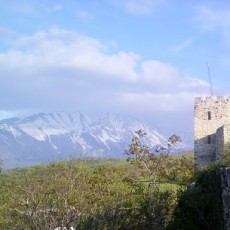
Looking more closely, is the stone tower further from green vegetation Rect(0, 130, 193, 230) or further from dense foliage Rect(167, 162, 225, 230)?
dense foliage Rect(167, 162, 225, 230)

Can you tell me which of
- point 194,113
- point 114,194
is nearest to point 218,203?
point 114,194

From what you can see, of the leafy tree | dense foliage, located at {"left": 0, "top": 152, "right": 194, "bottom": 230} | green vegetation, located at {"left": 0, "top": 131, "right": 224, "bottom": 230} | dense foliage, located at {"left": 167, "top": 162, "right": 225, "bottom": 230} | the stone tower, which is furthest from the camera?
the stone tower

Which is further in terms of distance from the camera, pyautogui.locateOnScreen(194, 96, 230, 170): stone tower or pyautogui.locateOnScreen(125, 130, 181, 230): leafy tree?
pyautogui.locateOnScreen(194, 96, 230, 170): stone tower

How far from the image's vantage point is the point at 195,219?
536 inches

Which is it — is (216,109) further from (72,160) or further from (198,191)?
(198,191)

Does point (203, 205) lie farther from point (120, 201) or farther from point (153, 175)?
point (153, 175)

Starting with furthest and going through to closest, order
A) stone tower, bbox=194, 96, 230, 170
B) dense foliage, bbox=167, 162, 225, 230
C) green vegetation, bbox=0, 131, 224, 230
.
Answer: stone tower, bbox=194, 96, 230, 170 < green vegetation, bbox=0, 131, 224, 230 < dense foliage, bbox=167, 162, 225, 230

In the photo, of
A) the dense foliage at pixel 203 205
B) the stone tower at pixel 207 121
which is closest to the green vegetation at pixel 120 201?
the dense foliage at pixel 203 205

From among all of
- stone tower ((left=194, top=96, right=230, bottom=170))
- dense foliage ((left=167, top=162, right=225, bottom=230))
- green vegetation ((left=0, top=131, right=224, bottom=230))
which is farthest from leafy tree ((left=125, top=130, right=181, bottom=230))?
stone tower ((left=194, top=96, right=230, bottom=170))

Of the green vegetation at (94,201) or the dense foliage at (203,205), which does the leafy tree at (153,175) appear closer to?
the green vegetation at (94,201)

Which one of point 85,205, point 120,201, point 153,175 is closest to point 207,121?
point 153,175

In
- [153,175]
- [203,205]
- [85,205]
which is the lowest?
[85,205]

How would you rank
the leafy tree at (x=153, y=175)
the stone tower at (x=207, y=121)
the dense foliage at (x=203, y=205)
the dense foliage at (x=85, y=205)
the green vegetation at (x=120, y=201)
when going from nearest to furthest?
the dense foliage at (x=203, y=205), the green vegetation at (x=120, y=201), the dense foliage at (x=85, y=205), the leafy tree at (x=153, y=175), the stone tower at (x=207, y=121)

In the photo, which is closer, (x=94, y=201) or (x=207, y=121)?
(x=94, y=201)
